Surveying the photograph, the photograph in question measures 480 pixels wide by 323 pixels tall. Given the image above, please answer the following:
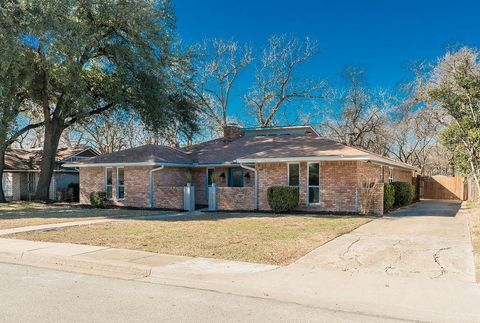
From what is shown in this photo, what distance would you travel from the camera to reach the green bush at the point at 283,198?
1939cm

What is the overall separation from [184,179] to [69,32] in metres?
9.41

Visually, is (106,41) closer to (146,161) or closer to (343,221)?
(146,161)

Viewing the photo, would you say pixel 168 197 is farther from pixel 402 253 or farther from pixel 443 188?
pixel 443 188

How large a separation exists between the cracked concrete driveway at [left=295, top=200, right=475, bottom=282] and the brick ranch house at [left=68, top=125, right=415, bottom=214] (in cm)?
492

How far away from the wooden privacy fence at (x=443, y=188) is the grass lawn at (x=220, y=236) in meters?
20.6

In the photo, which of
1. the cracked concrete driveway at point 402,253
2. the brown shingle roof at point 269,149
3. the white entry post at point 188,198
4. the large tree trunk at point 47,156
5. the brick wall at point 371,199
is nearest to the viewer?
the cracked concrete driveway at point 402,253

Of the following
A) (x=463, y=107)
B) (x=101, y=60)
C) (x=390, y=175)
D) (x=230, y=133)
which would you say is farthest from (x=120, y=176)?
(x=463, y=107)

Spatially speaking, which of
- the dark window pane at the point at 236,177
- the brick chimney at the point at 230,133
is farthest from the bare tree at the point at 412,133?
the dark window pane at the point at 236,177

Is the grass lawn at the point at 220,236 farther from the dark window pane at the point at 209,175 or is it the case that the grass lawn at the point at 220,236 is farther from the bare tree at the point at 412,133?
the bare tree at the point at 412,133

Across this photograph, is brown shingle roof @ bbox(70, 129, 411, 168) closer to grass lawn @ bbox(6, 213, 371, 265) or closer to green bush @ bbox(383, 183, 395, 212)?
green bush @ bbox(383, 183, 395, 212)

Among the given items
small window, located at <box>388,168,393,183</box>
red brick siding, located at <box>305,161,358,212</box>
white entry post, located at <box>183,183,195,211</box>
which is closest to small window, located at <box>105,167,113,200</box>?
white entry post, located at <box>183,183,195,211</box>

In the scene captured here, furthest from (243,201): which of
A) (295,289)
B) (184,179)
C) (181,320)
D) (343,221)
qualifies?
(181,320)

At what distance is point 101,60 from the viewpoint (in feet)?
93.4

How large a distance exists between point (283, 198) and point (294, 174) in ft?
4.34
